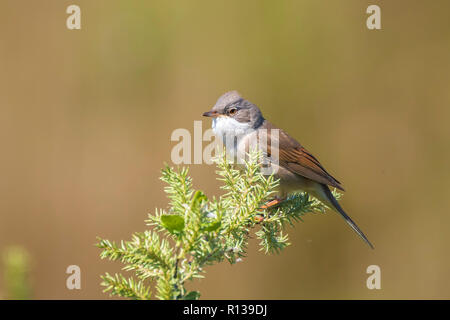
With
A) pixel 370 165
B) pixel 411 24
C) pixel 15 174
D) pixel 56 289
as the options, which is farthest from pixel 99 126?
pixel 411 24

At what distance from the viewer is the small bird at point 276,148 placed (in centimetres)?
346

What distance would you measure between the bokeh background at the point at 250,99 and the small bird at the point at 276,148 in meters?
1.59

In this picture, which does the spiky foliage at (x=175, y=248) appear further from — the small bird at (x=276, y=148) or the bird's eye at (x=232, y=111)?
the bird's eye at (x=232, y=111)

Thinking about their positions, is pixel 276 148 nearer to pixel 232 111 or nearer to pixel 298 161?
pixel 298 161

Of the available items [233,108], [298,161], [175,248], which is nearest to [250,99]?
[233,108]

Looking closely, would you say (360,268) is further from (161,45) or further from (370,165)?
(161,45)

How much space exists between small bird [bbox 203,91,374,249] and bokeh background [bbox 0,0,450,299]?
1.59m

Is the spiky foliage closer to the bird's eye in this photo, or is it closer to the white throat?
the white throat

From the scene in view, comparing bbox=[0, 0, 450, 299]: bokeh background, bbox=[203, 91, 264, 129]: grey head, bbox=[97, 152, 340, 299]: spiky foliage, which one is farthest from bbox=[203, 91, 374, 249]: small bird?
bbox=[97, 152, 340, 299]: spiky foliage

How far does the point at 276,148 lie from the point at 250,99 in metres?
1.95

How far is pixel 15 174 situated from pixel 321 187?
3.74m

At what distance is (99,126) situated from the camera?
5.43 meters

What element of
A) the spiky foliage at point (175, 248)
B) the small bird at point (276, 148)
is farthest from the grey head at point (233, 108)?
the spiky foliage at point (175, 248)

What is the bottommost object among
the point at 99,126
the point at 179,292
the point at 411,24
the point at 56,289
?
the point at 56,289
